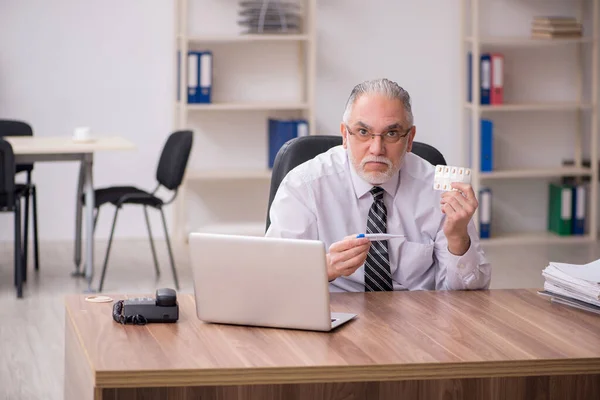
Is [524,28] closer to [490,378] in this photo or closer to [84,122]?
[84,122]

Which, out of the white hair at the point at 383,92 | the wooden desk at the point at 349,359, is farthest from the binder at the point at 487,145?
the wooden desk at the point at 349,359

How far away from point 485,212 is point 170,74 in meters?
2.31

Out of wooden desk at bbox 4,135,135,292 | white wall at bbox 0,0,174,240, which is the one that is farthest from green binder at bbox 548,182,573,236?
wooden desk at bbox 4,135,135,292

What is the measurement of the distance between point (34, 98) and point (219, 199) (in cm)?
139

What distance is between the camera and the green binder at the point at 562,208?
673 centimetres

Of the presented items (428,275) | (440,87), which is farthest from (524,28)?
(428,275)

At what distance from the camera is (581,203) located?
6.73 metres

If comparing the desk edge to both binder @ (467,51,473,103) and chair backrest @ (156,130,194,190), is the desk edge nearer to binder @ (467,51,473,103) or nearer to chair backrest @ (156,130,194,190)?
chair backrest @ (156,130,194,190)

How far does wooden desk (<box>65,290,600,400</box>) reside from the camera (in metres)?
1.79

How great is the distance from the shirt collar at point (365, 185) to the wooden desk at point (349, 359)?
54cm

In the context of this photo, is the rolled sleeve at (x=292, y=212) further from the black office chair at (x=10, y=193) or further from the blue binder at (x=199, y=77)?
the blue binder at (x=199, y=77)

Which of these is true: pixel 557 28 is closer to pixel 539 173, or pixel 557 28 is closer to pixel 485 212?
pixel 539 173

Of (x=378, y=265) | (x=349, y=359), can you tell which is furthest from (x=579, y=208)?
(x=349, y=359)

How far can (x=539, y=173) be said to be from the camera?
661 cm
